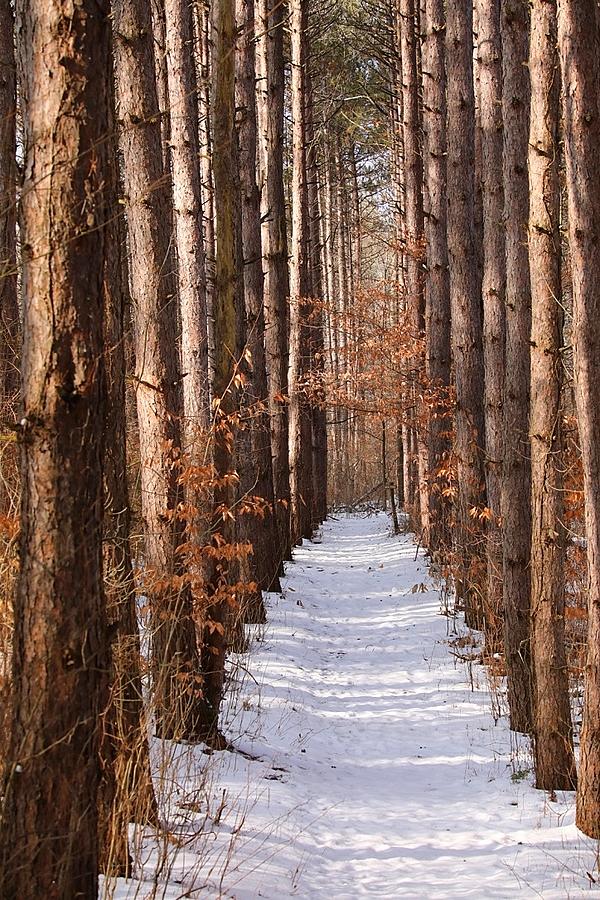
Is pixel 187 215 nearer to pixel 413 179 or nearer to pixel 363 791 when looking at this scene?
pixel 363 791

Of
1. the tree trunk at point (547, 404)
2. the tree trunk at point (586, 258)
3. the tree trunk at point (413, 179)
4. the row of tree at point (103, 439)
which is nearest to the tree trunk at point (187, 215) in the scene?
the row of tree at point (103, 439)

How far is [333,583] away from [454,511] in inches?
155

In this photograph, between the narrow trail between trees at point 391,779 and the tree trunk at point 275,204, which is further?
the tree trunk at point 275,204

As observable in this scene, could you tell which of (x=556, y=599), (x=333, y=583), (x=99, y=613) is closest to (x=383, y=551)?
(x=333, y=583)

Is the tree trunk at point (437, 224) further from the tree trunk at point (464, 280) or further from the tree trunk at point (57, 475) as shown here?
the tree trunk at point (57, 475)

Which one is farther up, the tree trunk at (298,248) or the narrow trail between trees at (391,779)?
the tree trunk at (298,248)

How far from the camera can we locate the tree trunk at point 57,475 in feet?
9.48

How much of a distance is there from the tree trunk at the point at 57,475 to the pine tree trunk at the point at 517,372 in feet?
14.5

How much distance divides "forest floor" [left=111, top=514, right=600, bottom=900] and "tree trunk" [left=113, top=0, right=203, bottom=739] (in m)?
0.88

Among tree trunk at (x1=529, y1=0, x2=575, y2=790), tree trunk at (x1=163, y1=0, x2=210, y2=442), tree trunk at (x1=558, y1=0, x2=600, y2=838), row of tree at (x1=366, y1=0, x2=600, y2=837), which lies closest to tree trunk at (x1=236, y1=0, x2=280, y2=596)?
row of tree at (x1=366, y1=0, x2=600, y2=837)

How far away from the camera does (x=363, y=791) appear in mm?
6242

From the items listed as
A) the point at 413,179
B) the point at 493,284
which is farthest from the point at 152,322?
the point at 413,179

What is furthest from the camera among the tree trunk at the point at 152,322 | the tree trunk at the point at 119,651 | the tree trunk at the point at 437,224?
the tree trunk at the point at 437,224

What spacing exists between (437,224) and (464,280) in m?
2.43
